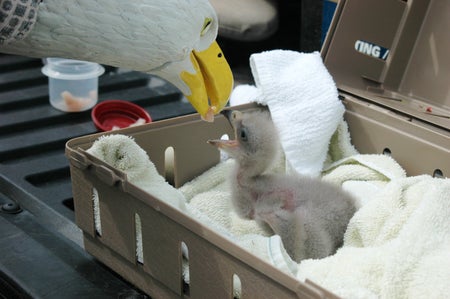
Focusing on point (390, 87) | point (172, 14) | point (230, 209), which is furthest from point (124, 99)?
point (172, 14)

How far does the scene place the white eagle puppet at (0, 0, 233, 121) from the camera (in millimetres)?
716

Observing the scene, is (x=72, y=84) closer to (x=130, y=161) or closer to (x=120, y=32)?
(x=130, y=161)

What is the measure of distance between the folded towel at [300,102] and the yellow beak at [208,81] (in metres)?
0.31

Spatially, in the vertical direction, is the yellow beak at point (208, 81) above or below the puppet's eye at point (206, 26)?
below

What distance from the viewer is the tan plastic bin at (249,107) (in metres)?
0.78

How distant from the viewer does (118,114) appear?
4.47 feet

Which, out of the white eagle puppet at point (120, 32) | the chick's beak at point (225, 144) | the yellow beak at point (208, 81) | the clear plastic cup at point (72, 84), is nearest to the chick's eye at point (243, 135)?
the chick's beak at point (225, 144)

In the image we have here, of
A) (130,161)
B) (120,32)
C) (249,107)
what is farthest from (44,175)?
(120,32)

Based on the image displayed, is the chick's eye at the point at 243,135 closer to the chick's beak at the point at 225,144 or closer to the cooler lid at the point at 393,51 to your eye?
the chick's beak at the point at 225,144

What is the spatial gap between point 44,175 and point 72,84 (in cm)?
29

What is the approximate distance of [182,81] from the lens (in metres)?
0.88

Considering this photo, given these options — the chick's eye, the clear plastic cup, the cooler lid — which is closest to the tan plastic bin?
the cooler lid

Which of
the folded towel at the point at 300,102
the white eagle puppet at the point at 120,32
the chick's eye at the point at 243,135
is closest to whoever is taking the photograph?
the white eagle puppet at the point at 120,32

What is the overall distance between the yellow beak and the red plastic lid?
15.9 inches
